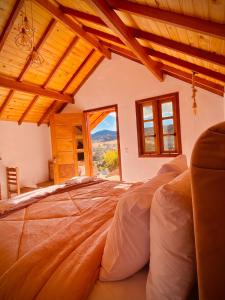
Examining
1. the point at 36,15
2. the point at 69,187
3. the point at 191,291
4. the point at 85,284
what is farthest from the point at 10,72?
the point at 191,291

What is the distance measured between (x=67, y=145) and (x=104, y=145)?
3.66 meters

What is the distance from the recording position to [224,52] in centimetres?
196

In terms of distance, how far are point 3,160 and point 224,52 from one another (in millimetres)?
4899

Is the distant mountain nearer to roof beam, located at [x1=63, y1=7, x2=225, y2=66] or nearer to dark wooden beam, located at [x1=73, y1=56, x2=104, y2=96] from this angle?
dark wooden beam, located at [x1=73, y1=56, x2=104, y2=96]

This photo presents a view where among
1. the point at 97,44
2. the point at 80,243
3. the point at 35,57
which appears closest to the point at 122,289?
the point at 80,243

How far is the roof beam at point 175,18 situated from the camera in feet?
4.99

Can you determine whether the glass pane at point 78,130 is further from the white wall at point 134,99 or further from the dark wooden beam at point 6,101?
the dark wooden beam at point 6,101

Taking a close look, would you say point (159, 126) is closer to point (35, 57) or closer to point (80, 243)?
point (35, 57)

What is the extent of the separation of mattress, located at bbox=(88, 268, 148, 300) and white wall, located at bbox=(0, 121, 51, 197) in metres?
4.60

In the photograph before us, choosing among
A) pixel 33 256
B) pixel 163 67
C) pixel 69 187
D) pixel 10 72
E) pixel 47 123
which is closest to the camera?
pixel 33 256

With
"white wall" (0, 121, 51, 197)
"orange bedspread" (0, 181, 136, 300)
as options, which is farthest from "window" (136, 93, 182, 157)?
"white wall" (0, 121, 51, 197)

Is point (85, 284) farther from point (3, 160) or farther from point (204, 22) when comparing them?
point (3, 160)

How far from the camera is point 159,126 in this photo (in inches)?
154

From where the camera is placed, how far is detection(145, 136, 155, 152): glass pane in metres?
4.03
